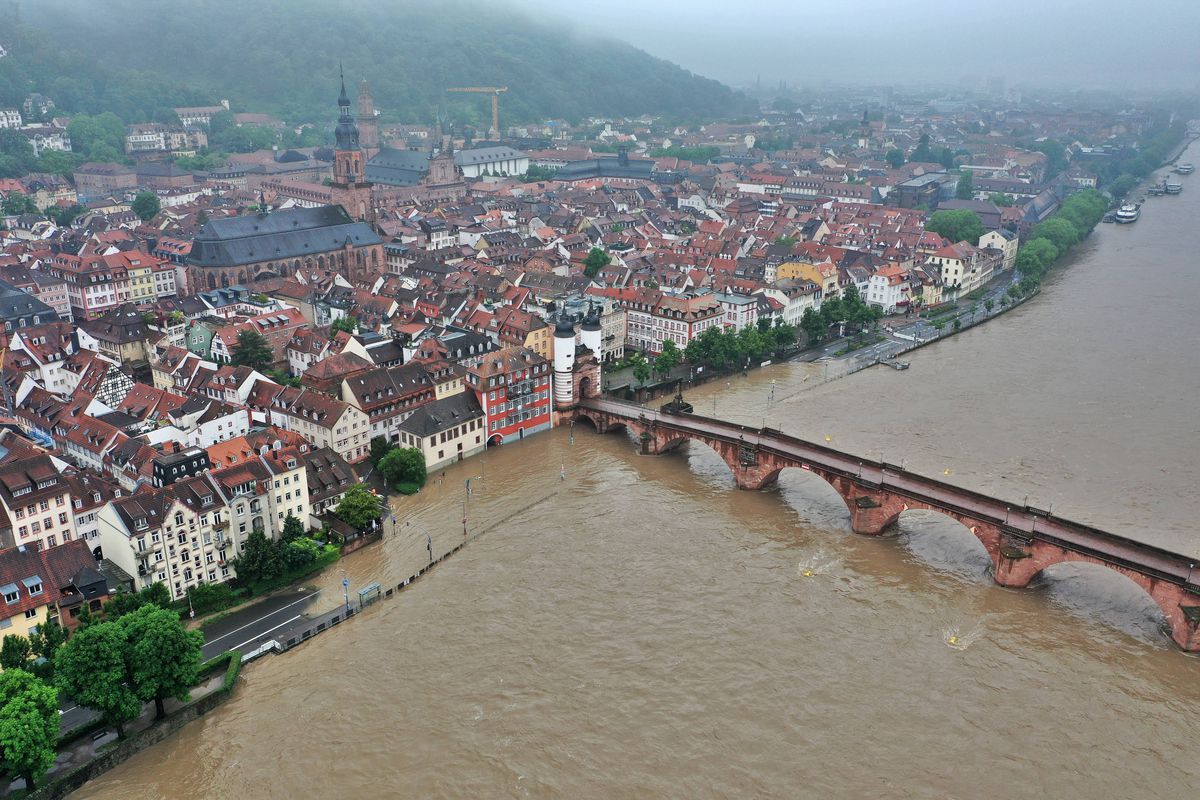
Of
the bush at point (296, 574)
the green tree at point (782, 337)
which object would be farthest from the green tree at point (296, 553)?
the green tree at point (782, 337)

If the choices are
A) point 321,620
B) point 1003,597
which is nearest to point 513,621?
point 321,620

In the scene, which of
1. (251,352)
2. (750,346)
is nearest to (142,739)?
(251,352)

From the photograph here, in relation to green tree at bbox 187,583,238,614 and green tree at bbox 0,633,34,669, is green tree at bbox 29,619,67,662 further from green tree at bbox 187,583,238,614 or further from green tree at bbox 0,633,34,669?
green tree at bbox 187,583,238,614

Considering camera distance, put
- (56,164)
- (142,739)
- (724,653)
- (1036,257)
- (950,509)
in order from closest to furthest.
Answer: (142,739) < (724,653) < (950,509) < (1036,257) < (56,164)

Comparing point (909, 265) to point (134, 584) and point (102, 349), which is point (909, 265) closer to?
point (102, 349)

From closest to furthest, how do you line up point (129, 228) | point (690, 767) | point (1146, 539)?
point (690, 767) → point (1146, 539) → point (129, 228)

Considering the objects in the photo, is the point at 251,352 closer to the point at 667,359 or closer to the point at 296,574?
the point at 296,574

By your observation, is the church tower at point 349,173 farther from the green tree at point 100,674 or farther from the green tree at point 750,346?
the green tree at point 100,674
